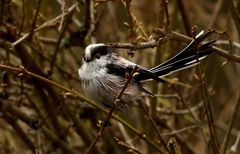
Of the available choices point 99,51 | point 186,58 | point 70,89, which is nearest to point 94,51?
point 99,51

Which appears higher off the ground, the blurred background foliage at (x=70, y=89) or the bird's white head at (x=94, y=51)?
the bird's white head at (x=94, y=51)

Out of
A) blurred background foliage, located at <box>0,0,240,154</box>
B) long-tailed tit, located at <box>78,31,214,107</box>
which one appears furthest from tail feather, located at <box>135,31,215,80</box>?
blurred background foliage, located at <box>0,0,240,154</box>

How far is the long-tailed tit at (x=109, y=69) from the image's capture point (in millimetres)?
2174

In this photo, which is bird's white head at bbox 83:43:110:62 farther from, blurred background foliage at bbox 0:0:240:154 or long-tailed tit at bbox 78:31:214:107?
blurred background foliage at bbox 0:0:240:154

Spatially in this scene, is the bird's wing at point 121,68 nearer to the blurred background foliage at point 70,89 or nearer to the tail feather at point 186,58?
the tail feather at point 186,58

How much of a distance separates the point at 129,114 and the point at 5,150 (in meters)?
1.06

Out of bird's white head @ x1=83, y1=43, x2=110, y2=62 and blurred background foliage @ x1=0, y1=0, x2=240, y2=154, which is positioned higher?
bird's white head @ x1=83, y1=43, x2=110, y2=62

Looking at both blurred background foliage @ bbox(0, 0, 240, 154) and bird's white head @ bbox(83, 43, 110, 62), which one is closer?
bird's white head @ bbox(83, 43, 110, 62)

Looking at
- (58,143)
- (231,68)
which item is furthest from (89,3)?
(231,68)

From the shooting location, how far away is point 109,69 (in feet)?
7.24

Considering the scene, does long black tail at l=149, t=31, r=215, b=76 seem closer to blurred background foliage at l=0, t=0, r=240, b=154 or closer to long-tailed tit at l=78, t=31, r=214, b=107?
long-tailed tit at l=78, t=31, r=214, b=107

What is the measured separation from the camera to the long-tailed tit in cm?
217

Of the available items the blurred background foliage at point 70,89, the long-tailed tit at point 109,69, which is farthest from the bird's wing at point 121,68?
the blurred background foliage at point 70,89

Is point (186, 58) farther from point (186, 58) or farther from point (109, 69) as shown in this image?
point (109, 69)
